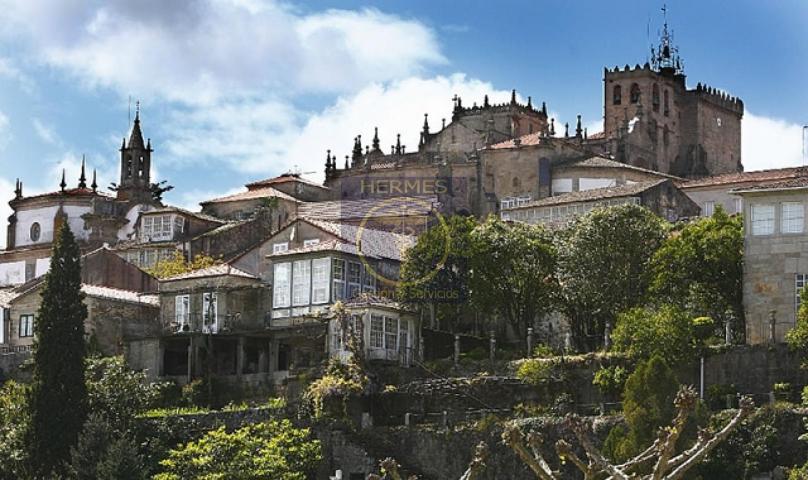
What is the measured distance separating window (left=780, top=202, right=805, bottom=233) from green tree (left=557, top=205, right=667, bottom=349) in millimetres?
6436

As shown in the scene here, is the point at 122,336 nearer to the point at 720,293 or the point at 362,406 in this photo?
the point at 362,406

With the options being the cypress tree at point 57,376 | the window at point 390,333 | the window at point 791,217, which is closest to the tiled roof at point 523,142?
the window at point 390,333

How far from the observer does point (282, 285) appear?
7606 centimetres

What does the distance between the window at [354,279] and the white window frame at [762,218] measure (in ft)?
56.6

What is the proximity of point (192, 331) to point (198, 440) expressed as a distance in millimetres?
9743

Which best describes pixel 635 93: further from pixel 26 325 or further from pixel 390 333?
pixel 390 333

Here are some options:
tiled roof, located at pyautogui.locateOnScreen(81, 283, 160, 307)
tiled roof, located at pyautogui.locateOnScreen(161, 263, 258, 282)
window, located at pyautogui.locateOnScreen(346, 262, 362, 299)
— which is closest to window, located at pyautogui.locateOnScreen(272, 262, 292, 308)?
window, located at pyautogui.locateOnScreen(346, 262, 362, 299)

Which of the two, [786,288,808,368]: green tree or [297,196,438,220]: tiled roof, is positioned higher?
[297,196,438,220]: tiled roof

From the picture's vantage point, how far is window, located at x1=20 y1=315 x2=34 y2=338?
8319 cm

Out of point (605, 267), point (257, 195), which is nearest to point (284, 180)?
point (257, 195)

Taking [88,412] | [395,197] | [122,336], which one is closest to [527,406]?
[88,412]

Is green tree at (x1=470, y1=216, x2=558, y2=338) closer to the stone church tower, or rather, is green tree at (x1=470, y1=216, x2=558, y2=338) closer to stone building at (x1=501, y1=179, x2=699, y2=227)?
stone building at (x1=501, y1=179, x2=699, y2=227)

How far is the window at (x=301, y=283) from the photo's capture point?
75.2 metres

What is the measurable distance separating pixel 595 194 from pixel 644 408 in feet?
108
